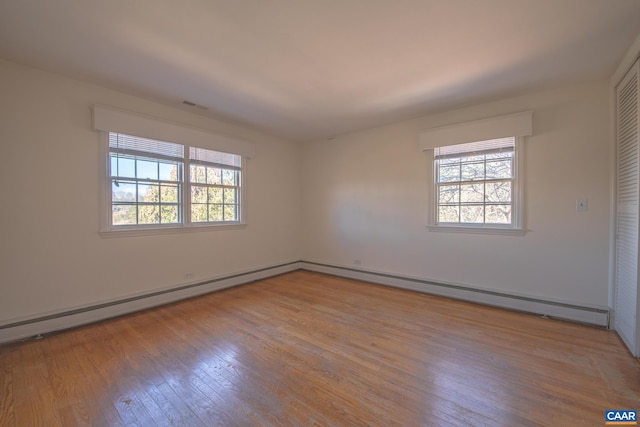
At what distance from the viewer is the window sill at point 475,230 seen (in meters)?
3.26

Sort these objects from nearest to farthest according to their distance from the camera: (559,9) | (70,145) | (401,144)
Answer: (559,9), (70,145), (401,144)

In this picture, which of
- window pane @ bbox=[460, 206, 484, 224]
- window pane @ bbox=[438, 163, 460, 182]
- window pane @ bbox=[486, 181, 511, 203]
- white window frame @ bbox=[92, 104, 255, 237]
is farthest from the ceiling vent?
window pane @ bbox=[486, 181, 511, 203]

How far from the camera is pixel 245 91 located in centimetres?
308

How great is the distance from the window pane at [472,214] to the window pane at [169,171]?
→ 4082 millimetres

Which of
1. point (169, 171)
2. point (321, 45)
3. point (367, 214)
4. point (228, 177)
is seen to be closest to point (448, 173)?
point (367, 214)

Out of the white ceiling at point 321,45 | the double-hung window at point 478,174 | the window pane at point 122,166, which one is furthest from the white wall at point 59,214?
the double-hung window at point 478,174

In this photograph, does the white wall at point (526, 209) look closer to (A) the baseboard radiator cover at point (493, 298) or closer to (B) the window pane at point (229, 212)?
(A) the baseboard radiator cover at point (493, 298)

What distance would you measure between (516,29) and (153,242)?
436cm

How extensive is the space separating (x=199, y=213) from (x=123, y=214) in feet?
3.15

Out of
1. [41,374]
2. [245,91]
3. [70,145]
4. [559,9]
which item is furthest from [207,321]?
[559,9]

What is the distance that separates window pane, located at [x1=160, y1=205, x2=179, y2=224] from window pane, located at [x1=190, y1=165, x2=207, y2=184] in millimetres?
495

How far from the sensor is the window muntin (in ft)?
11.0

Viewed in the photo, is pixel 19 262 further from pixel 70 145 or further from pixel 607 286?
pixel 607 286

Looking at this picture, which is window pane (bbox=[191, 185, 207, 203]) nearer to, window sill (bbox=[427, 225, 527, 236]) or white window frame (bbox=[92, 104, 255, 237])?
white window frame (bbox=[92, 104, 255, 237])
